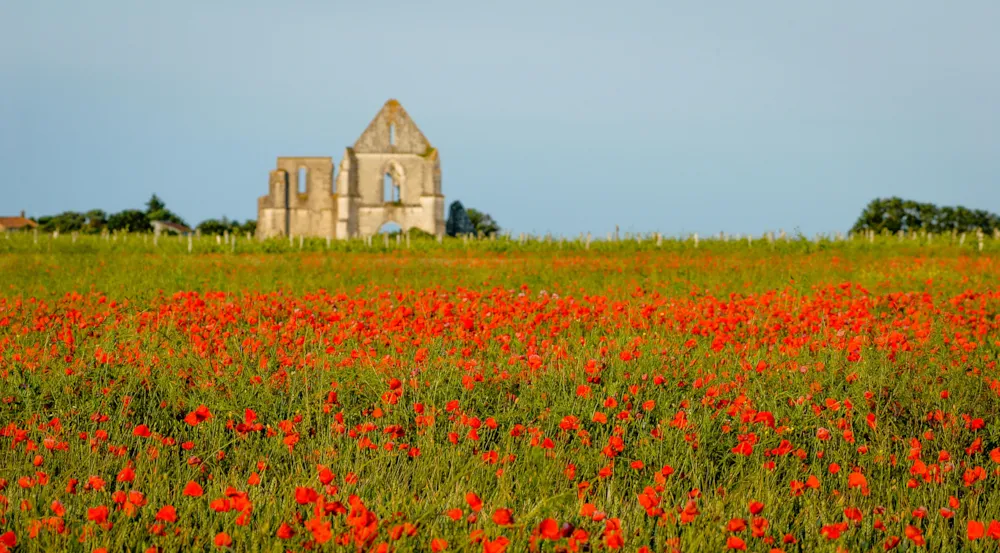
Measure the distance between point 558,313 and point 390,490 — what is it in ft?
15.3

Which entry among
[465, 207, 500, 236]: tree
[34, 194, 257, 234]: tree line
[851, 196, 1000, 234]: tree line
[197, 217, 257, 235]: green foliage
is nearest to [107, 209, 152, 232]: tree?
[34, 194, 257, 234]: tree line

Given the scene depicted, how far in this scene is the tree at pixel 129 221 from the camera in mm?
80400

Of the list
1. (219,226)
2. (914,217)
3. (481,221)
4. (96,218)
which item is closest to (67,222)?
(96,218)

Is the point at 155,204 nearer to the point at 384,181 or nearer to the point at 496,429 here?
the point at 384,181

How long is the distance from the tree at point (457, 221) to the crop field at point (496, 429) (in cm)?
4460

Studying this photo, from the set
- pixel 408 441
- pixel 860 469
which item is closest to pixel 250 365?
pixel 408 441

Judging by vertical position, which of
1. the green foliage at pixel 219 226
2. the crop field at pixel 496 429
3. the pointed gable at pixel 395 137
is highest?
the pointed gable at pixel 395 137

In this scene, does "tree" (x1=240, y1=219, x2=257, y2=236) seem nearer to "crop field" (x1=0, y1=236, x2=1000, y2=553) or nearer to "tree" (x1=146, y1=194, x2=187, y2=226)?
"tree" (x1=146, y1=194, x2=187, y2=226)

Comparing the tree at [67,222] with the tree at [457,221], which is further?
the tree at [67,222]

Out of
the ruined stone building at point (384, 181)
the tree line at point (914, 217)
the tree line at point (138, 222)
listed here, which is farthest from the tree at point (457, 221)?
the tree line at point (914, 217)

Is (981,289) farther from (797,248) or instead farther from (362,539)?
(797,248)

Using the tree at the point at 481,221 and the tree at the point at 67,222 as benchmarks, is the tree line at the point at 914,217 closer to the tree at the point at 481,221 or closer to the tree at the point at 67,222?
the tree at the point at 481,221

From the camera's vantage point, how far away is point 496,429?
4.82m

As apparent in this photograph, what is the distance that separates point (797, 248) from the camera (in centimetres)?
2827
